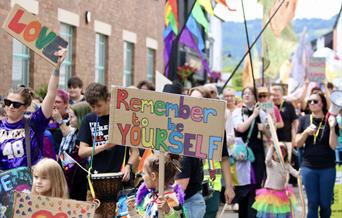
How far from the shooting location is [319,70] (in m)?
14.5

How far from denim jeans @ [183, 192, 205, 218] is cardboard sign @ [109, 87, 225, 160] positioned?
1.27m

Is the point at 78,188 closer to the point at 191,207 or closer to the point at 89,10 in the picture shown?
the point at 191,207

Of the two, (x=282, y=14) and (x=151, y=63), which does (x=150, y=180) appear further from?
(x=151, y=63)

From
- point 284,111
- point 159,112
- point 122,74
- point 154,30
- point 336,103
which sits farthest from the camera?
point 154,30

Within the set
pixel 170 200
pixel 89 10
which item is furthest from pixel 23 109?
pixel 89 10

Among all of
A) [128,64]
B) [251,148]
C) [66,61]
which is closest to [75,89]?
[251,148]

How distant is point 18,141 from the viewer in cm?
609

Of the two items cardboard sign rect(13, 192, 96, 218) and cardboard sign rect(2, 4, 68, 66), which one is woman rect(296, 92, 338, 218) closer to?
cardboard sign rect(2, 4, 68, 66)

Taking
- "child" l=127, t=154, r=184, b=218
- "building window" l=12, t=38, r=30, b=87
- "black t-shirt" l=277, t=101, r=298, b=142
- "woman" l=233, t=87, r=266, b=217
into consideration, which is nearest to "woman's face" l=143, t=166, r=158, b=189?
"child" l=127, t=154, r=184, b=218

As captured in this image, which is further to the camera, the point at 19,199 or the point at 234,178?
the point at 234,178

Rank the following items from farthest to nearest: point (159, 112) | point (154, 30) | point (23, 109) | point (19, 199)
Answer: point (154, 30)
point (23, 109)
point (159, 112)
point (19, 199)

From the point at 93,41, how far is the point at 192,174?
908cm

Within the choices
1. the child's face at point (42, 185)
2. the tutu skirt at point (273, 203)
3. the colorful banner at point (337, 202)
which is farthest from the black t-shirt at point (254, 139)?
the child's face at point (42, 185)

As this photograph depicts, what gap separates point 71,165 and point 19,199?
2.21m
